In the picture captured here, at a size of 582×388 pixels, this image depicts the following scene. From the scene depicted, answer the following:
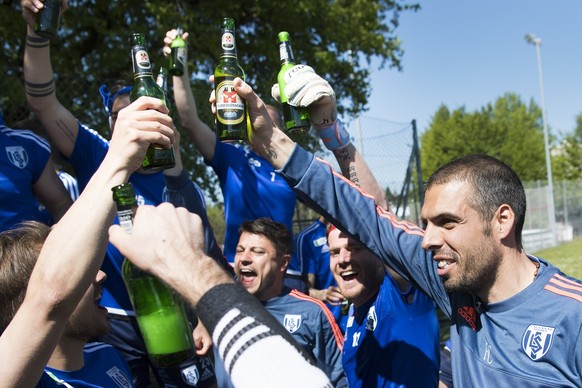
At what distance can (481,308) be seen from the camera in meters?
2.57

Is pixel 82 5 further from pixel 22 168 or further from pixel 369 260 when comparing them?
pixel 369 260

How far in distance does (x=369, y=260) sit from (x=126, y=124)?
1993 millimetres

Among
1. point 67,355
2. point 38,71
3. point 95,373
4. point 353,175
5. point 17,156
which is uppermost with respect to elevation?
point 38,71

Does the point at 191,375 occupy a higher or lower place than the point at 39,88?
lower

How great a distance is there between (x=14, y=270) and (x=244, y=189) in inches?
107

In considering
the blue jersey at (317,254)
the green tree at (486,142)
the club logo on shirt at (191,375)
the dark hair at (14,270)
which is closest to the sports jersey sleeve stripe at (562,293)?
the dark hair at (14,270)

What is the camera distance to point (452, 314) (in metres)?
2.72

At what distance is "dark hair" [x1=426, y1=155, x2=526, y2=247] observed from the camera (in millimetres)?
2527

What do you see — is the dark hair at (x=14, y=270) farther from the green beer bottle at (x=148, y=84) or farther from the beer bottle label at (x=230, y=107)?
the beer bottle label at (x=230, y=107)

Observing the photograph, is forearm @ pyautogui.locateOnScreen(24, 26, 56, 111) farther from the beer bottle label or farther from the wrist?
the wrist

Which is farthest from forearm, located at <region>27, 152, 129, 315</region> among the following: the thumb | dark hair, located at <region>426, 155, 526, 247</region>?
dark hair, located at <region>426, 155, 526, 247</region>

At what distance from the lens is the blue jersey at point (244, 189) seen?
15.5 feet

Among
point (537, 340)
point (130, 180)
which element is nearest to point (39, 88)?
point (130, 180)

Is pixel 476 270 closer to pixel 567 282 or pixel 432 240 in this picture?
pixel 432 240
